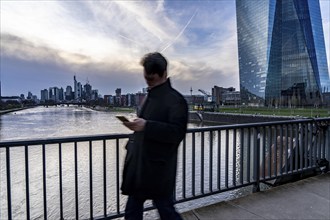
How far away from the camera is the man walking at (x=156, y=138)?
74.9 inches

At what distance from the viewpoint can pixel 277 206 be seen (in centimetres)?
369

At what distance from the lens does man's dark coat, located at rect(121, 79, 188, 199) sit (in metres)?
1.90

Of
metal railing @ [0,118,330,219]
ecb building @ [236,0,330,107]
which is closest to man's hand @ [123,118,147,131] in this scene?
metal railing @ [0,118,330,219]

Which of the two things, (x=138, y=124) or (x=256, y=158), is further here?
(x=256, y=158)

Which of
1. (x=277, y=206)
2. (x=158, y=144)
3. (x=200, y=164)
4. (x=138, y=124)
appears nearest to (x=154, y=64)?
(x=138, y=124)

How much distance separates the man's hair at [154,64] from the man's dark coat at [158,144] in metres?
0.11

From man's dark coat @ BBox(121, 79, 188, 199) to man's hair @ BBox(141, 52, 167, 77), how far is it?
0.11m

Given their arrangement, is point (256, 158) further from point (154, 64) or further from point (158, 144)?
point (154, 64)

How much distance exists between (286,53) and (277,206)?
305ft

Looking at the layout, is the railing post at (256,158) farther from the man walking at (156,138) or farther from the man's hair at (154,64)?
the man's hair at (154,64)

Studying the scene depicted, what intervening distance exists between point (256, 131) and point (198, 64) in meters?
43.1

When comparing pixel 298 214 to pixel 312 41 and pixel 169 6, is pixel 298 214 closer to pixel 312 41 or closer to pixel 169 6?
pixel 169 6

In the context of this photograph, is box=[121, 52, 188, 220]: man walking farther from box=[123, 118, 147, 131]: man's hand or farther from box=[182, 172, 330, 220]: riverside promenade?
box=[182, 172, 330, 220]: riverside promenade

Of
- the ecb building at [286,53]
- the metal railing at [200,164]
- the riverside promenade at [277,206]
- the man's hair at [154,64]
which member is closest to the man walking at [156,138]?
the man's hair at [154,64]
